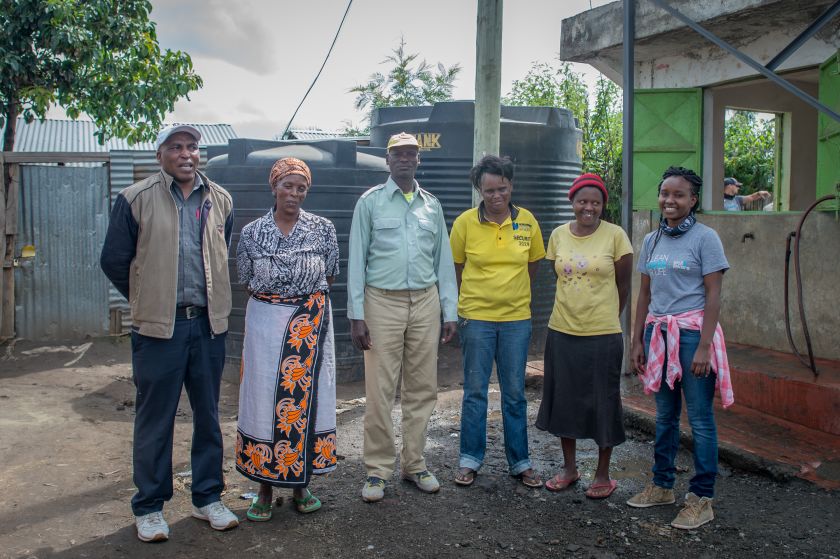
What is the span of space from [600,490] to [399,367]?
1208 mm

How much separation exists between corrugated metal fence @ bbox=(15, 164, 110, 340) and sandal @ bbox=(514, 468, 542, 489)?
539 centimetres

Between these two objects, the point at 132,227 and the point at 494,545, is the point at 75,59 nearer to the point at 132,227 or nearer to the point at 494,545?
the point at 132,227

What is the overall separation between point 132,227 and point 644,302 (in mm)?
2454

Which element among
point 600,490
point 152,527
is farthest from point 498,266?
point 152,527

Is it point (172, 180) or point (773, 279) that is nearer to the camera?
point (172, 180)

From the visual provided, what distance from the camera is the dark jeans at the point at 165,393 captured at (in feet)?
11.0

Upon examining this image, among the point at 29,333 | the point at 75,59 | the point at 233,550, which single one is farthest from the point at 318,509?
the point at 75,59

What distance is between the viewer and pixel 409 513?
3.77 meters

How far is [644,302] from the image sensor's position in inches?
153

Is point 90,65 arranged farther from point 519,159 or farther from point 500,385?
point 500,385

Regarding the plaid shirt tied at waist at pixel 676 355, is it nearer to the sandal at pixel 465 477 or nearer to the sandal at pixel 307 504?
the sandal at pixel 465 477

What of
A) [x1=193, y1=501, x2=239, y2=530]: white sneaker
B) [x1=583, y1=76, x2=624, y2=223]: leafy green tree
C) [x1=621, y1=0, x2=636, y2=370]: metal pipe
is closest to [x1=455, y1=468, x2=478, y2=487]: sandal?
[x1=193, y1=501, x2=239, y2=530]: white sneaker

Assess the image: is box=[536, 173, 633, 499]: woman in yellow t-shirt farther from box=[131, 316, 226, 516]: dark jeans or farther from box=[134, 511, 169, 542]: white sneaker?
box=[134, 511, 169, 542]: white sneaker

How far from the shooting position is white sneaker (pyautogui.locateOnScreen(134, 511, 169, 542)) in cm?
335
